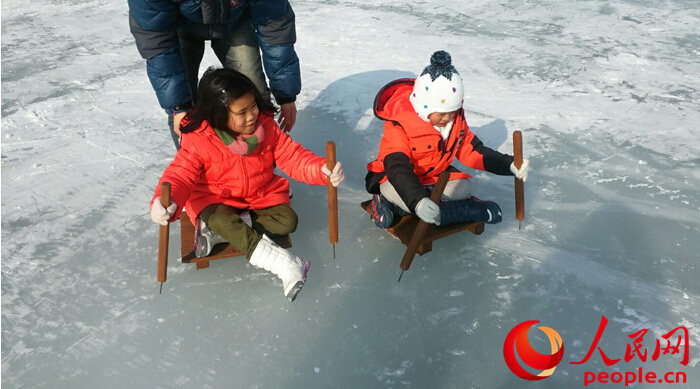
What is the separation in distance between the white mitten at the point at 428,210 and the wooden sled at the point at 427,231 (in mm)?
239

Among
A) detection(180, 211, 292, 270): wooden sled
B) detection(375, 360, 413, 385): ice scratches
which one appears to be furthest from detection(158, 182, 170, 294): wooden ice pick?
detection(375, 360, 413, 385): ice scratches

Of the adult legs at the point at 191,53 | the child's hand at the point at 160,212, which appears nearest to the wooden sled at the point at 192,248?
the child's hand at the point at 160,212

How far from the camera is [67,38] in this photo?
5328 mm

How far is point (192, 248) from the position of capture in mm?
2488

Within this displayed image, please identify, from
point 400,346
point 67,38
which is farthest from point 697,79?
point 67,38

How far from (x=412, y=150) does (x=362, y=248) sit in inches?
19.8

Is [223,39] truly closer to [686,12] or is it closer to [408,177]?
[408,177]

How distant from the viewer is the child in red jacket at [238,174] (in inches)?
90.9

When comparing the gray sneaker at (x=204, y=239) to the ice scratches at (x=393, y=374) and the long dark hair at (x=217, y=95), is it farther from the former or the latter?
the ice scratches at (x=393, y=374)

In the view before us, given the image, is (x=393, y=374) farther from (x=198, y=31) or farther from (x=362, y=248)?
(x=198, y=31)

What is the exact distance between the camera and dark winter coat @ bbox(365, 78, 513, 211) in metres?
2.48

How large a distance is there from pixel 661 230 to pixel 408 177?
1.28m

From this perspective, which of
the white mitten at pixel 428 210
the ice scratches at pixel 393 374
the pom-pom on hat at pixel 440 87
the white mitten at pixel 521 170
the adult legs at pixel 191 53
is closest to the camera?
the ice scratches at pixel 393 374

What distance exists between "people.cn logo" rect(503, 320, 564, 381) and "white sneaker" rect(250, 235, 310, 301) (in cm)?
83
